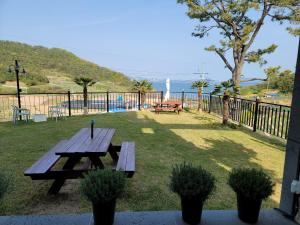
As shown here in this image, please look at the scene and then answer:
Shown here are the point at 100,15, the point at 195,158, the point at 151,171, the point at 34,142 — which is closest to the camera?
the point at 151,171

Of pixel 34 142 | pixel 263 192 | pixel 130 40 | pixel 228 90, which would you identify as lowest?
pixel 34 142

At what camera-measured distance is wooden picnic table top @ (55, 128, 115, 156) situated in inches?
103

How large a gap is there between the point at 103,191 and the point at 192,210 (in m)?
0.73

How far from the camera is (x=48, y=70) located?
31109 millimetres

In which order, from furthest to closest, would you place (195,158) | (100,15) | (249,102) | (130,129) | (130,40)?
1. (130,40)
2. (100,15)
3. (249,102)
4. (130,129)
5. (195,158)

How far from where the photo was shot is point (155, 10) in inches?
479

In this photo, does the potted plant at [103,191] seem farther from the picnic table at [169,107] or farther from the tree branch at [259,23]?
the tree branch at [259,23]

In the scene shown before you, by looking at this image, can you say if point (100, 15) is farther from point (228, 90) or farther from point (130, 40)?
point (130, 40)

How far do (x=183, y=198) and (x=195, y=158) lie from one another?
2509 mm

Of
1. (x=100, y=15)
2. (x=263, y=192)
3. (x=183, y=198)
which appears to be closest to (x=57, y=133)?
(x=183, y=198)

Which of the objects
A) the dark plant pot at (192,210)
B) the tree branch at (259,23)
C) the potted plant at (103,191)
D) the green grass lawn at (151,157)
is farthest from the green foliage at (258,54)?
the potted plant at (103,191)

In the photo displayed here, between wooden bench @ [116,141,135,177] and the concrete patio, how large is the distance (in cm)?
48

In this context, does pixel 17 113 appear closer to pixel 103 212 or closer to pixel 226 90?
pixel 226 90

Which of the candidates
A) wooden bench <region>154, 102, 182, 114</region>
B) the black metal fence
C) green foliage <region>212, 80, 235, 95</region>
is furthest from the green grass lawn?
wooden bench <region>154, 102, 182, 114</region>
